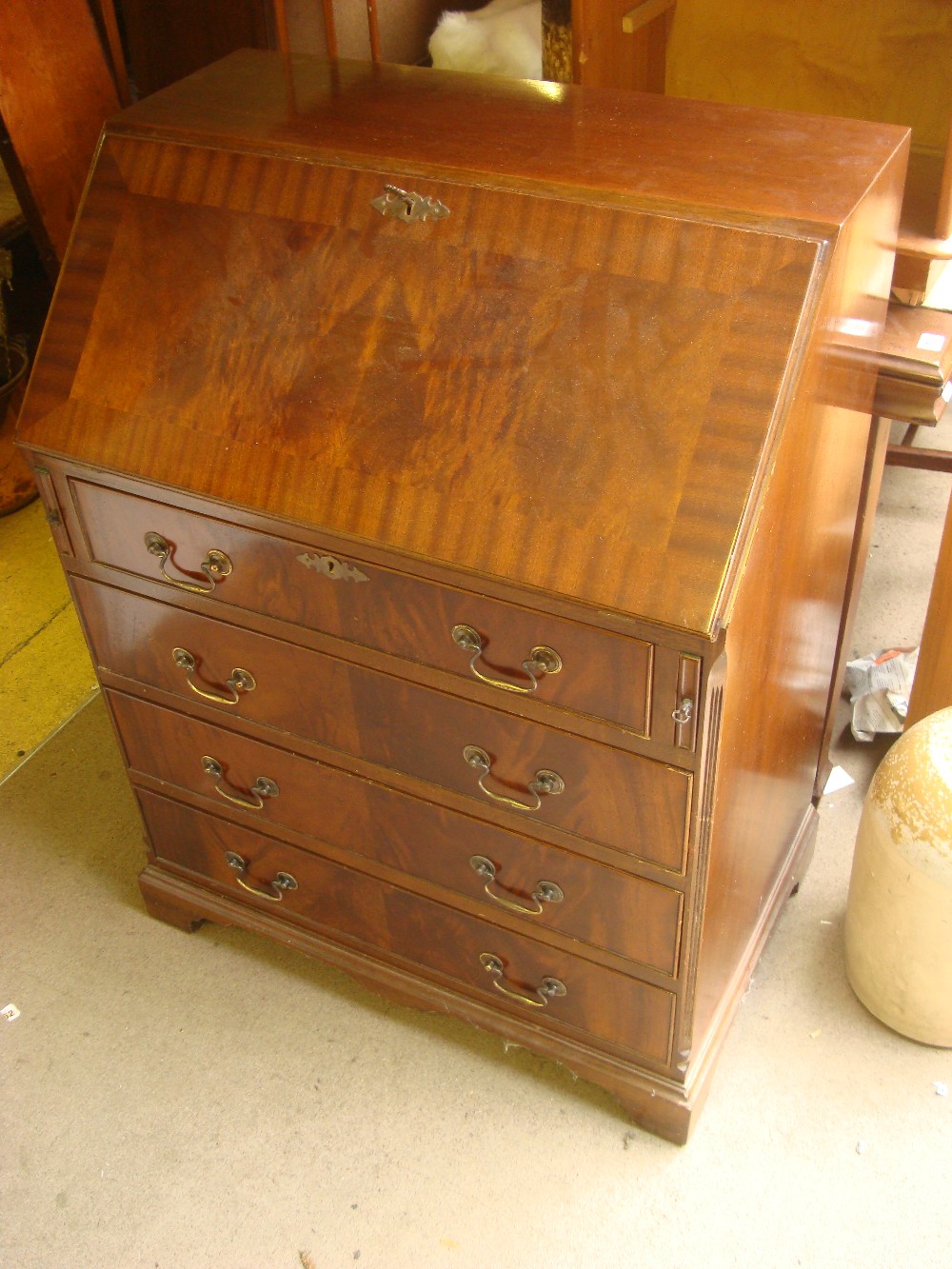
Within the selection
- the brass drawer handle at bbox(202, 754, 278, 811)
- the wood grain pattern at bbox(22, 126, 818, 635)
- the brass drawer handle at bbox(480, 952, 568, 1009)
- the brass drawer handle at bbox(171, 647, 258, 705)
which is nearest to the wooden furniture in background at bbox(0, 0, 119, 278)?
the wood grain pattern at bbox(22, 126, 818, 635)

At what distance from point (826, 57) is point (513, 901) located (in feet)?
4.09

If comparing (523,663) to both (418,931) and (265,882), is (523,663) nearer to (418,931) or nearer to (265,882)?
(418,931)

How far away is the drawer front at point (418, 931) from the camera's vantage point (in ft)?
5.11

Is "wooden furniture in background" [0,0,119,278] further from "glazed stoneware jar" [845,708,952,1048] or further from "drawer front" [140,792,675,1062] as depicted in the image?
"glazed stoneware jar" [845,708,952,1048]

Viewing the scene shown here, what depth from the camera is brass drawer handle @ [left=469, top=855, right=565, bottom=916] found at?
1480 mm

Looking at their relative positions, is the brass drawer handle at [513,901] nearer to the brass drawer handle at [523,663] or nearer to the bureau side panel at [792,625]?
the bureau side panel at [792,625]

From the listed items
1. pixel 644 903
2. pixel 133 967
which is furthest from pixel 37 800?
pixel 644 903

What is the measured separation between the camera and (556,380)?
120 centimetres

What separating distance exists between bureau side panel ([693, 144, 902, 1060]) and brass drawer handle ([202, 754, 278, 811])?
2.05 ft

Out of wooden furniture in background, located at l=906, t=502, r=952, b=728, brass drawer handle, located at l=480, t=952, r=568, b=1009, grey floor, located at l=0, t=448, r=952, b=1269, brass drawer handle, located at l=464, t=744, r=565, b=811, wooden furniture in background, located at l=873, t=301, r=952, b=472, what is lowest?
grey floor, located at l=0, t=448, r=952, b=1269

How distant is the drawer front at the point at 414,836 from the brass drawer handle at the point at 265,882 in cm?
11

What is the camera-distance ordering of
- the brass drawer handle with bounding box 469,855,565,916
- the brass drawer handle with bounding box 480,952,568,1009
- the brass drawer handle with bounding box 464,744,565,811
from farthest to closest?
the brass drawer handle with bounding box 480,952,568,1009, the brass drawer handle with bounding box 469,855,565,916, the brass drawer handle with bounding box 464,744,565,811

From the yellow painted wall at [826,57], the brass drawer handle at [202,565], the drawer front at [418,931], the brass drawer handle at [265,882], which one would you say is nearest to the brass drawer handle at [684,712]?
the drawer front at [418,931]

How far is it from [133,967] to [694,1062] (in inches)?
35.5
